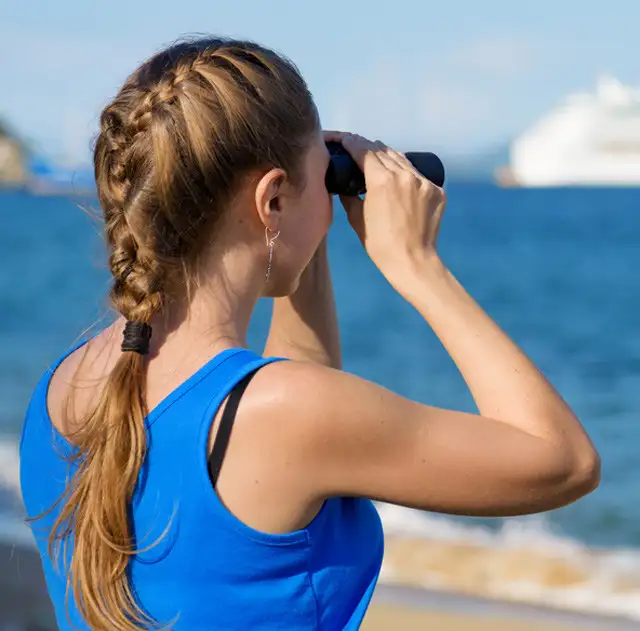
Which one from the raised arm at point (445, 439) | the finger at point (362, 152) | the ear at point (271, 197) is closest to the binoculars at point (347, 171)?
the finger at point (362, 152)

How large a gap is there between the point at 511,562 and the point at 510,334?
45.4 feet

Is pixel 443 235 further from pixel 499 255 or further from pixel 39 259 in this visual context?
pixel 39 259

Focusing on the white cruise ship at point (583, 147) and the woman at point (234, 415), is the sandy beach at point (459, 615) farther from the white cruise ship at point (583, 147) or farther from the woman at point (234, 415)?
the white cruise ship at point (583, 147)

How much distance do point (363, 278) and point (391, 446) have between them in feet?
83.2

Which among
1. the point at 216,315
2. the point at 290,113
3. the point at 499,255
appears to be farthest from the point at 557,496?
the point at 499,255

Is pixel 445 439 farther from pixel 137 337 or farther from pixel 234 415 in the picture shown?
pixel 137 337

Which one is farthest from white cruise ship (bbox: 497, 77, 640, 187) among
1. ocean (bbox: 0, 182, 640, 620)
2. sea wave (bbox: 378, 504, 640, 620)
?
sea wave (bbox: 378, 504, 640, 620)

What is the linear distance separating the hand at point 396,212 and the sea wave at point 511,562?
14.2 feet

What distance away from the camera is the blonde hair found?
120cm

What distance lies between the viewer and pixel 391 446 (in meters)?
1.15

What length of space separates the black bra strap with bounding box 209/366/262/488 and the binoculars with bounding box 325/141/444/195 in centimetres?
35

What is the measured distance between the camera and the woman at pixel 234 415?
1152 millimetres

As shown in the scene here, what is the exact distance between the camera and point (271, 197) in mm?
1276

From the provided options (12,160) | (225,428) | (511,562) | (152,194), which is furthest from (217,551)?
(12,160)
